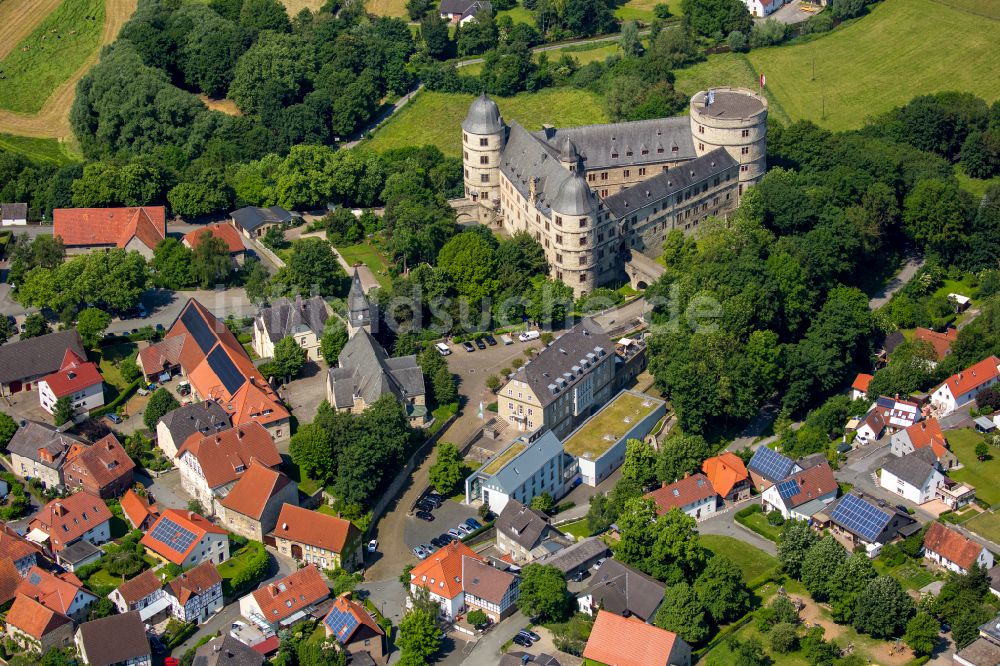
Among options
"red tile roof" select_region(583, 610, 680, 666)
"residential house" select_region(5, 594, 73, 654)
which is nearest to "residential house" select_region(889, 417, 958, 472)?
"red tile roof" select_region(583, 610, 680, 666)

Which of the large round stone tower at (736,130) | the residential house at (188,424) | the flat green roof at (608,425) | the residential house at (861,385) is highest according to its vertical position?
the large round stone tower at (736,130)

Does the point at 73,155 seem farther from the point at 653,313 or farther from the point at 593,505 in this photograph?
the point at 593,505

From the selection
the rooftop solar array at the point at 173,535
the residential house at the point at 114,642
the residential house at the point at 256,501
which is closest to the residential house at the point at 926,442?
the residential house at the point at 256,501

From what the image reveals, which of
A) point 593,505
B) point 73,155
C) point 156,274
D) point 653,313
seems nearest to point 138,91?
point 73,155

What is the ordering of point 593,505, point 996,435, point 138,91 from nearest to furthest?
point 593,505
point 996,435
point 138,91

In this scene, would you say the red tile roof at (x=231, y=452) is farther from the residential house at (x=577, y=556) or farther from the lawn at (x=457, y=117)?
the lawn at (x=457, y=117)

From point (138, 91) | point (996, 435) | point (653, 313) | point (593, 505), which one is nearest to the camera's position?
point (593, 505)

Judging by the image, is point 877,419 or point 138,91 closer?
point 877,419
